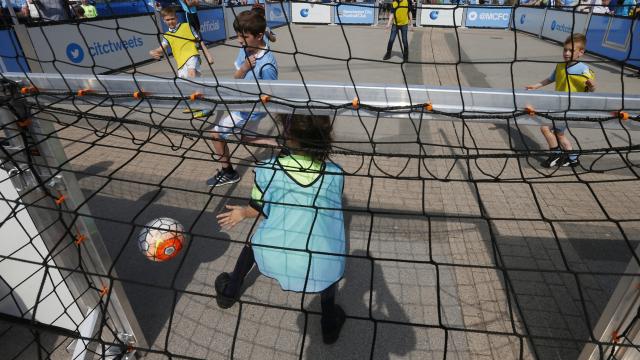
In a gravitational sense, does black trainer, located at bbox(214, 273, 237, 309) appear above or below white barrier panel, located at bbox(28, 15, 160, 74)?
below

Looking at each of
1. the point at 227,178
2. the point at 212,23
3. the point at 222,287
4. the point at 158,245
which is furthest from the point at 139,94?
the point at 212,23

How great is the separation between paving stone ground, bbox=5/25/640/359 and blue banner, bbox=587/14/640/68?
16.0ft

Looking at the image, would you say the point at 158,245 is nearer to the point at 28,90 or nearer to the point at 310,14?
the point at 28,90

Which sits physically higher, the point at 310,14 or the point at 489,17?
the point at 310,14

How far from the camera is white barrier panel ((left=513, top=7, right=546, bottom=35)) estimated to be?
12455 mm

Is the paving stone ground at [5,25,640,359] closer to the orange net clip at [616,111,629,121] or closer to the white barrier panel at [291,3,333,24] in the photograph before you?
the orange net clip at [616,111,629,121]

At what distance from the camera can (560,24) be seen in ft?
37.0

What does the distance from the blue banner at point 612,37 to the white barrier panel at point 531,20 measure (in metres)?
3.10

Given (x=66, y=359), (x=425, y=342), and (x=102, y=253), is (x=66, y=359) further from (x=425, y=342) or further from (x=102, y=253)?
(x=425, y=342)

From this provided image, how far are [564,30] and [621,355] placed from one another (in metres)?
12.2

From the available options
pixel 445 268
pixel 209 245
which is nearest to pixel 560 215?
pixel 445 268

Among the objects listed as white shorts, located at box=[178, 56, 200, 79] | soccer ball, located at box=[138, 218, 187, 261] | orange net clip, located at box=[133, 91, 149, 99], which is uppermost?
orange net clip, located at box=[133, 91, 149, 99]

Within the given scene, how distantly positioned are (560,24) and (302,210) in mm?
12859

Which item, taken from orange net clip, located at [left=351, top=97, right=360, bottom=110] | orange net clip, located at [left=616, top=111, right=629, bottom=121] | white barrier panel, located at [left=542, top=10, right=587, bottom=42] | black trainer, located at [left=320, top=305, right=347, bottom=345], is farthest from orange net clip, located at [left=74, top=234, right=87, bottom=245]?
white barrier panel, located at [left=542, top=10, right=587, bottom=42]
